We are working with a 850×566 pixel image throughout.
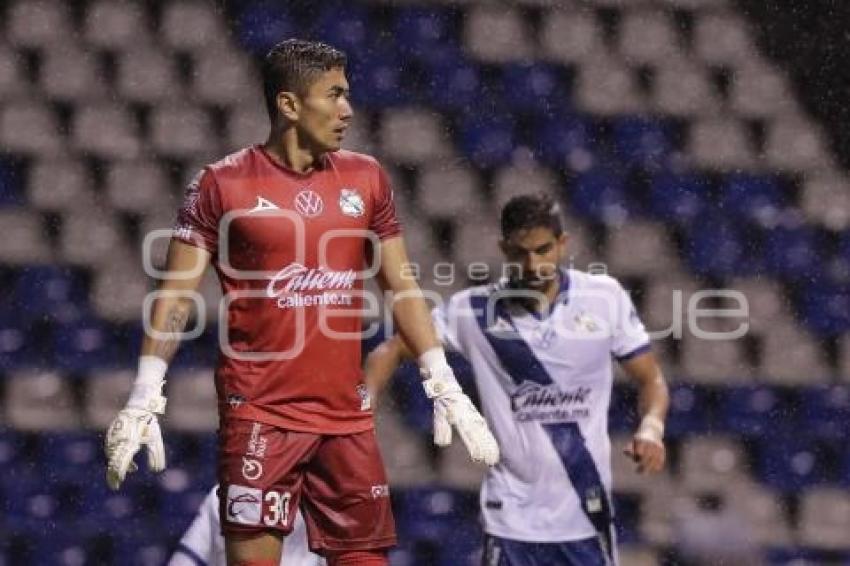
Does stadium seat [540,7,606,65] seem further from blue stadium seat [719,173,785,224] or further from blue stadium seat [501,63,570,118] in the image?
blue stadium seat [719,173,785,224]

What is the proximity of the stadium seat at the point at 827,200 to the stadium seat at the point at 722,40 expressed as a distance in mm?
504

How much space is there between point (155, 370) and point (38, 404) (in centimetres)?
235

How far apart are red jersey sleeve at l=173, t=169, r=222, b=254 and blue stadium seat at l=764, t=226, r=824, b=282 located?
2889mm

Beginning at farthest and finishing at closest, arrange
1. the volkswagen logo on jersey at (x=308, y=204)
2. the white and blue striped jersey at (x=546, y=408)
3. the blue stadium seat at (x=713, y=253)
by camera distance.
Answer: the blue stadium seat at (x=713, y=253) < the white and blue striped jersey at (x=546, y=408) < the volkswagen logo on jersey at (x=308, y=204)

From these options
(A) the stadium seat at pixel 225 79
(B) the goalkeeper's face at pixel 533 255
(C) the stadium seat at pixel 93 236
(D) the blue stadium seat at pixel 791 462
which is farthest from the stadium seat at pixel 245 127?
(D) the blue stadium seat at pixel 791 462

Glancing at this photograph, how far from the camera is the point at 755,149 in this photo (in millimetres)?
5910

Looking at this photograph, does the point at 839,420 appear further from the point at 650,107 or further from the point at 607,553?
the point at 607,553

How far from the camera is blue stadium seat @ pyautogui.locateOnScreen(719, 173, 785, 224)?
5852 mm

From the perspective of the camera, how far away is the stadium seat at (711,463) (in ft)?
18.6

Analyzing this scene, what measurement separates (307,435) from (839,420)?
289 centimetres

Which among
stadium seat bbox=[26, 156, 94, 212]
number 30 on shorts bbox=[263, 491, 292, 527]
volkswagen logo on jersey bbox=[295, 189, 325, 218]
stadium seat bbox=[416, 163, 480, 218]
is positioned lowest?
number 30 on shorts bbox=[263, 491, 292, 527]

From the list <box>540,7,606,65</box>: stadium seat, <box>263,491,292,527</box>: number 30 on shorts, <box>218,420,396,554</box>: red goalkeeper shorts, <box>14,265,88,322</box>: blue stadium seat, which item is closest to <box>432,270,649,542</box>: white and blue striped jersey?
<box>218,420,396,554</box>: red goalkeeper shorts

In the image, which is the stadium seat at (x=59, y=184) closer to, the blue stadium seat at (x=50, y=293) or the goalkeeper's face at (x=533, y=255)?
the blue stadium seat at (x=50, y=293)

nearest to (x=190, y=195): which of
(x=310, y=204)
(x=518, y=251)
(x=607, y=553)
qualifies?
(x=310, y=204)
